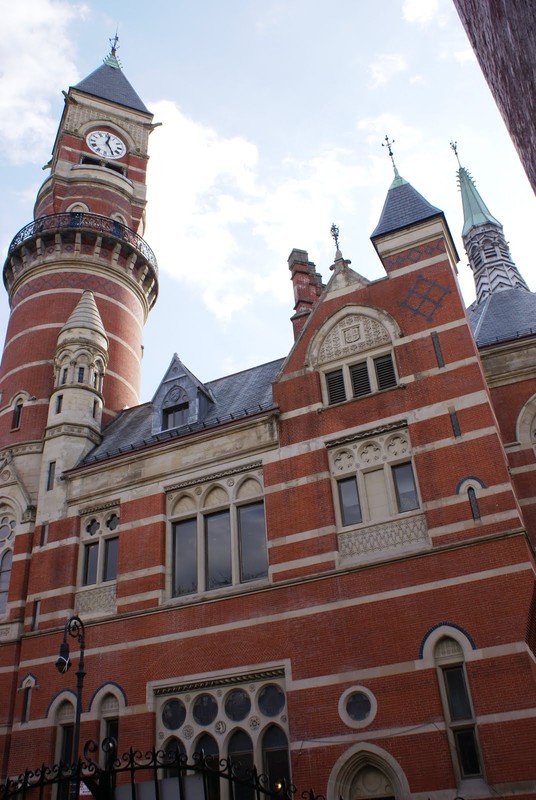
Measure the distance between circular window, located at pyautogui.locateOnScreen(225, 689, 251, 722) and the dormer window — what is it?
839cm

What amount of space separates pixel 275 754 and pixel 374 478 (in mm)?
6507

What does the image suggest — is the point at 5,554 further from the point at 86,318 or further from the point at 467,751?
the point at 467,751

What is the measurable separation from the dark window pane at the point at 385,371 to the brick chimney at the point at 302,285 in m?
4.61

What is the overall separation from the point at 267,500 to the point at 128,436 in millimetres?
6856

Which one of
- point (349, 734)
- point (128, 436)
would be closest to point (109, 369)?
point (128, 436)

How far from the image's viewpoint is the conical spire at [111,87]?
1368 inches

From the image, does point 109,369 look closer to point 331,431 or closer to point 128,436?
point 128,436

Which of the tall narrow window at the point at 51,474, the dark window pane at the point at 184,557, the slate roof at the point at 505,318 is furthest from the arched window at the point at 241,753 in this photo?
the slate roof at the point at 505,318

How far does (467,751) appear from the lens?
13.1 m

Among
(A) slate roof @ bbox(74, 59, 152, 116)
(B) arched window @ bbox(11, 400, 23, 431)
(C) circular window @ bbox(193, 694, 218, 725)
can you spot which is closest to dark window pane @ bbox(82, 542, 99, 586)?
(C) circular window @ bbox(193, 694, 218, 725)

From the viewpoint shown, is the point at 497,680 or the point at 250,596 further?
the point at 250,596

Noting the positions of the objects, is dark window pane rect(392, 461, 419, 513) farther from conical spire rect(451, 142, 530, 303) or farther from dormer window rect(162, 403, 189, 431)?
conical spire rect(451, 142, 530, 303)

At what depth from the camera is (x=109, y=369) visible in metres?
26.6

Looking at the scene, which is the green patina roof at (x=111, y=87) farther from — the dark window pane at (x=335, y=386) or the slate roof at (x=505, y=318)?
the dark window pane at (x=335, y=386)
